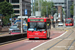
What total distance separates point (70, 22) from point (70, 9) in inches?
3355

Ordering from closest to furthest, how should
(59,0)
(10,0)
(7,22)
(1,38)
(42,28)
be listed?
(1,38), (42,28), (7,22), (10,0), (59,0)

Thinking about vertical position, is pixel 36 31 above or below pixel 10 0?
below

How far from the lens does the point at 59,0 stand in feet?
563

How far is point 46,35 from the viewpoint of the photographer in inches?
1154

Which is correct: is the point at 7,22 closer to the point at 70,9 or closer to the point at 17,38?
the point at 17,38

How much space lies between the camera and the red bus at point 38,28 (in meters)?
29.0

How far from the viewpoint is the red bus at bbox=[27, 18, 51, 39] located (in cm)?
2900

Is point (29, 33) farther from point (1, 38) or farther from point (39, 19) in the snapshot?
point (1, 38)

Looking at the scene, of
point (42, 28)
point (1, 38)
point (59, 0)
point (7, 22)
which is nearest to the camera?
point (1, 38)

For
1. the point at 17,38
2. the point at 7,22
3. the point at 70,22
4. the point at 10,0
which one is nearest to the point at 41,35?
the point at 17,38

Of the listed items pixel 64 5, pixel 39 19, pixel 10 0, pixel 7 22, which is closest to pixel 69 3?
pixel 64 5

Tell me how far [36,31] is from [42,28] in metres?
0.80

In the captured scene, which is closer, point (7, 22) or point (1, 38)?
point (1, 38)

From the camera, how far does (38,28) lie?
29.0 meters
